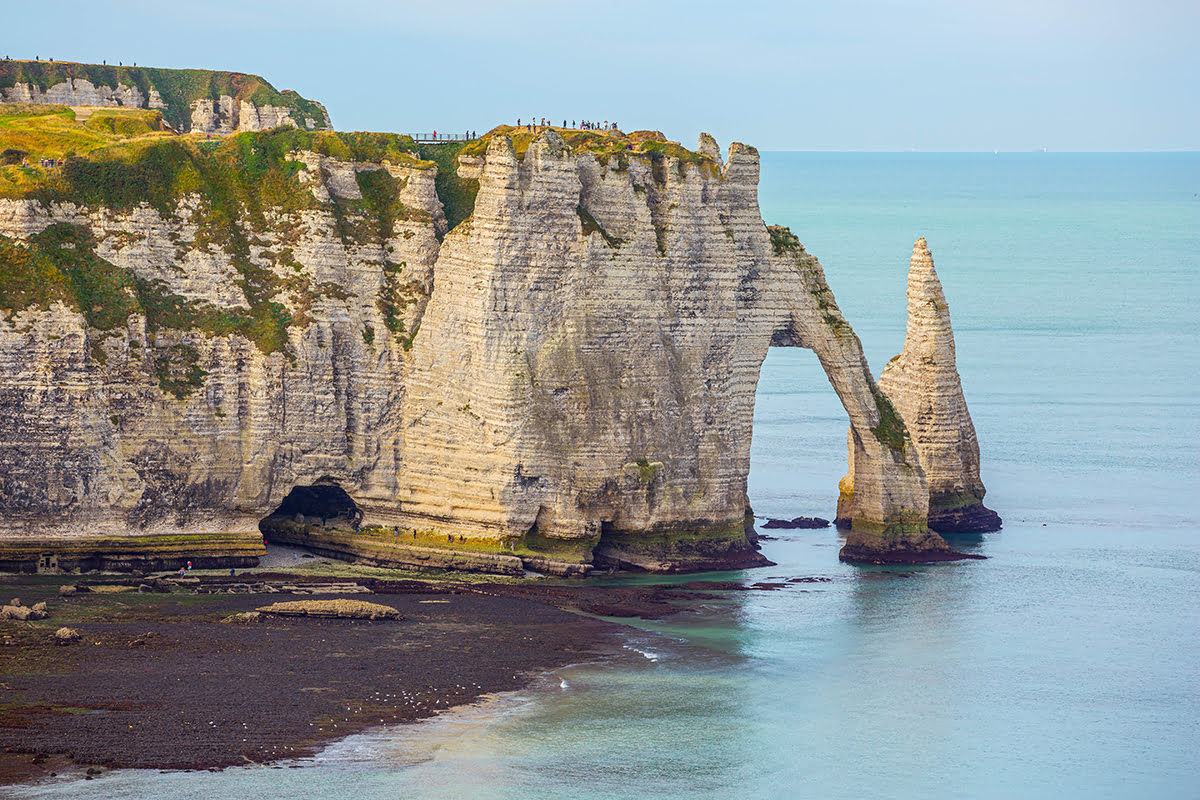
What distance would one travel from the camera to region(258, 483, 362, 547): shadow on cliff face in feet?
258

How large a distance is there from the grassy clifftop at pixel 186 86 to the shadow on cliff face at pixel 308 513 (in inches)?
1347

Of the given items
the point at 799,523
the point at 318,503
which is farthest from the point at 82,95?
the point at 799,523

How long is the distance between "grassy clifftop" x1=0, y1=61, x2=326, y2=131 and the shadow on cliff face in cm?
3421

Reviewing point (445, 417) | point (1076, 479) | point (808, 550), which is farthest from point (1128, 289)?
point (445, 417)

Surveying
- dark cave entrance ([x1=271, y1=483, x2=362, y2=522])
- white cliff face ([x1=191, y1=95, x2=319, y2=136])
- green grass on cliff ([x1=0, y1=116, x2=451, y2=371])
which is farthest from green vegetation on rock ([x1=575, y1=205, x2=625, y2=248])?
white cliff face ([x1=191, y1=95, x2=319, y2=136])

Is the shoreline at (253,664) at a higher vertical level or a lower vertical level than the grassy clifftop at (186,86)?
lower

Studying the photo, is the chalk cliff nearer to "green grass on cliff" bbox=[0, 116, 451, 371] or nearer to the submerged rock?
"green grass on cliff" bbox=[0, 116, 451, 371]

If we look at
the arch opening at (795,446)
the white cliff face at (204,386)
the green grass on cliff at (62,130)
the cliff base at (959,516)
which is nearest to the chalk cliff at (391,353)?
the white cliff face at (204,386)

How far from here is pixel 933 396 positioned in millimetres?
84500

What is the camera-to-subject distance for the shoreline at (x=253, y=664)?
186 feet

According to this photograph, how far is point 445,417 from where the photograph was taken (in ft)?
251

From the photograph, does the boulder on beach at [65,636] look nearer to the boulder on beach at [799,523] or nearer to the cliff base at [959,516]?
the boulder on beach at [799,523]

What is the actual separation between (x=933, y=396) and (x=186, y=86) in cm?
5025

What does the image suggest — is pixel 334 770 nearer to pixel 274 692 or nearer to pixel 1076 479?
pixel 274 692
